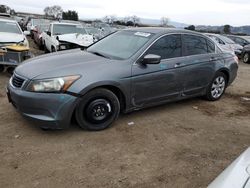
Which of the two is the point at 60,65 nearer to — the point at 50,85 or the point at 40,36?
the point at 50,85

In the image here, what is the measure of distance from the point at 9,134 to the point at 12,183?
1.37 meters

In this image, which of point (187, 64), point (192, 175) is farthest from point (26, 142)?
point (187, 64)

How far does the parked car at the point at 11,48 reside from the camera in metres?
8.12

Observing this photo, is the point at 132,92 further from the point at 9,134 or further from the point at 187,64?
the point at 9,134

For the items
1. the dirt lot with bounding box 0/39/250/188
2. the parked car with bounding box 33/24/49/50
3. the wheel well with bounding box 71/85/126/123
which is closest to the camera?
the dirt lot with bounding box 0/39/250/188

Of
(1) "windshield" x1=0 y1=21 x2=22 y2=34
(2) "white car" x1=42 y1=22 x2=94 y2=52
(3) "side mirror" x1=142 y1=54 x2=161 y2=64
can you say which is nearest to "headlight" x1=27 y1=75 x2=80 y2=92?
(3) "side mirror" x1=142 y1=54 x2=161 y2=64

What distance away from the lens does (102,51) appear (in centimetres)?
559

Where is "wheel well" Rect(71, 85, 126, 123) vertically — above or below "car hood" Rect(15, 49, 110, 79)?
below

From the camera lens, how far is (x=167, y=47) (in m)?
5.67

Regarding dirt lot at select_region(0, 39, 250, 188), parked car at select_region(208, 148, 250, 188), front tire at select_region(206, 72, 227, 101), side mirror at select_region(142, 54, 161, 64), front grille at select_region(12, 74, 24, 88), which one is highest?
side mirror at select_region(142, 54, 161, 64)

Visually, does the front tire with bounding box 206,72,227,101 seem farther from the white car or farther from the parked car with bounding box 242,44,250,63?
the parked car with bounding box 242,44,250,63

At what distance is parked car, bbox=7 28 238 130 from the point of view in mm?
4375

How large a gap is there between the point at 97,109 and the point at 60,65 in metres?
0.89

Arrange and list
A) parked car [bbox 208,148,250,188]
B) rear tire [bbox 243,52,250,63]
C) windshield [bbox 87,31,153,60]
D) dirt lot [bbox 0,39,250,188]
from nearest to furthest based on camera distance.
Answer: parked car [bbox 208,148,250,188] < dirt lot [bbox 0,39,250,188] < windshield [bbox 87,31,153,60] < rear tire [bbox 243,52,250,63]
